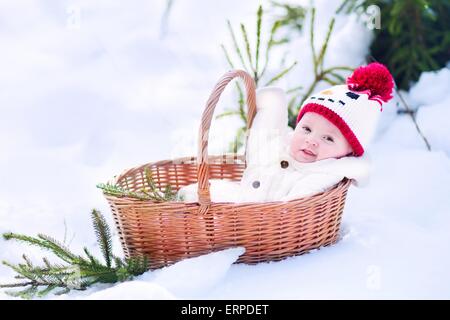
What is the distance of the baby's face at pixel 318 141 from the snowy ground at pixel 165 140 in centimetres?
29

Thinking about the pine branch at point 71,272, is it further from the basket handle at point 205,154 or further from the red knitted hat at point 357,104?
the red knitted hat at point 357,104

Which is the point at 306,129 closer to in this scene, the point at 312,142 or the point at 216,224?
the point at 312,142

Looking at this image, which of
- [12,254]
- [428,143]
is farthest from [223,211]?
[428,143]

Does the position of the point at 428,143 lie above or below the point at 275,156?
below

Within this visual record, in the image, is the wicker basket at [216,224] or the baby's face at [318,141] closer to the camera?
the wicker basket at [216,224]

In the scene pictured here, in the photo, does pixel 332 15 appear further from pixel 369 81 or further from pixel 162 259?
pixel 162 259

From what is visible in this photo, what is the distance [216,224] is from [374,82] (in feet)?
2.39

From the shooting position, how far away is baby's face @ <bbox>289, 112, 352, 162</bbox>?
203 centimetres

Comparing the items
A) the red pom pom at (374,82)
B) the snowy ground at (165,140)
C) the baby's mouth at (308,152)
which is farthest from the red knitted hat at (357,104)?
the snowy ground at (165,140)

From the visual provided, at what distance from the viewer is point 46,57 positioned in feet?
11.7

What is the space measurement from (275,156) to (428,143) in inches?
41.6

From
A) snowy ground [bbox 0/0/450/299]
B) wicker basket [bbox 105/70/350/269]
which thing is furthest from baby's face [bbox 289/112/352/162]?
snowy ground [bbox 0/0/450/299]

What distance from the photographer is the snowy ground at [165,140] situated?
1.76 m

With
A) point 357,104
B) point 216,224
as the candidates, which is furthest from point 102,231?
point 357,104
